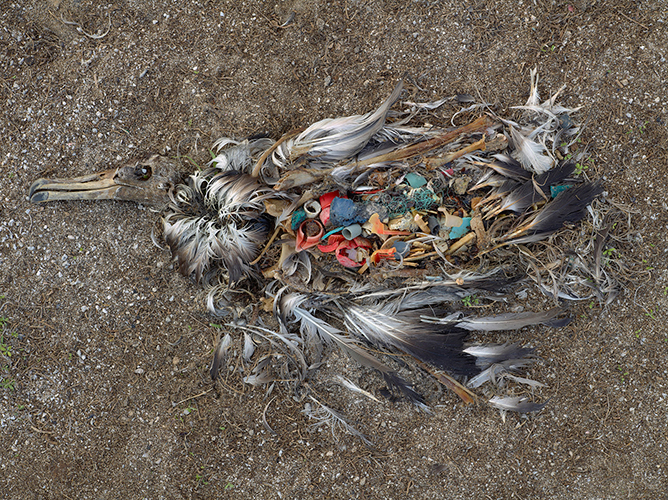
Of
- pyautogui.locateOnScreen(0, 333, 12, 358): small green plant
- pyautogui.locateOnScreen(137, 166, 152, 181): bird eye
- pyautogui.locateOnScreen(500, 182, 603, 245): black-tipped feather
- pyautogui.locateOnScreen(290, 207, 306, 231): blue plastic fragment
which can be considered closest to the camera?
pyautogui.locateOnScreen(500, 182, 603, 245): black-tipped feather

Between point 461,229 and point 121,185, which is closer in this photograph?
point 461,229

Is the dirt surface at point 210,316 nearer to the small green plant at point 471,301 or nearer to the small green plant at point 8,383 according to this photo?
the small green plant at point 8,383

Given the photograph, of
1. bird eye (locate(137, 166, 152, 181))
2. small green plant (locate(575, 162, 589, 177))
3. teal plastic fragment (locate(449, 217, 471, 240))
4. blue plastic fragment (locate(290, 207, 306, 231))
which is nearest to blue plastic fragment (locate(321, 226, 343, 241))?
blue plastic fragment (locate(290, 207, 306, 231))

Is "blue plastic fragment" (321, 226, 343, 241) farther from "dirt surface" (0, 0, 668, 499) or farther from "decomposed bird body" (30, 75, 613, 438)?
"dirt surface" (0, 0, 668, 499)

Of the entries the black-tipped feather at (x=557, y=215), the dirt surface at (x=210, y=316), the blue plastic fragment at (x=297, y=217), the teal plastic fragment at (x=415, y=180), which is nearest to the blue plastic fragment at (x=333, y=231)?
the blue plastic fragment at (x=297, y=217)

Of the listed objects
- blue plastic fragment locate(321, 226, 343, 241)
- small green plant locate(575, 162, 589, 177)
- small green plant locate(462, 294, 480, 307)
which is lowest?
small green plant locate(462, 294, 480, 307)

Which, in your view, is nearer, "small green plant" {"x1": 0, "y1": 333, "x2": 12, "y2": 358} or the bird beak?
the bird beak

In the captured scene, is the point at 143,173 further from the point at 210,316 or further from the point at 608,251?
the point at 608,251

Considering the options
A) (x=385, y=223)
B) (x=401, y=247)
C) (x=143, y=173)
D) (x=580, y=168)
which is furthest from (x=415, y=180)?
(x=143, y=173)

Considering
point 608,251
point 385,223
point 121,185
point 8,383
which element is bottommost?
point 8,383
